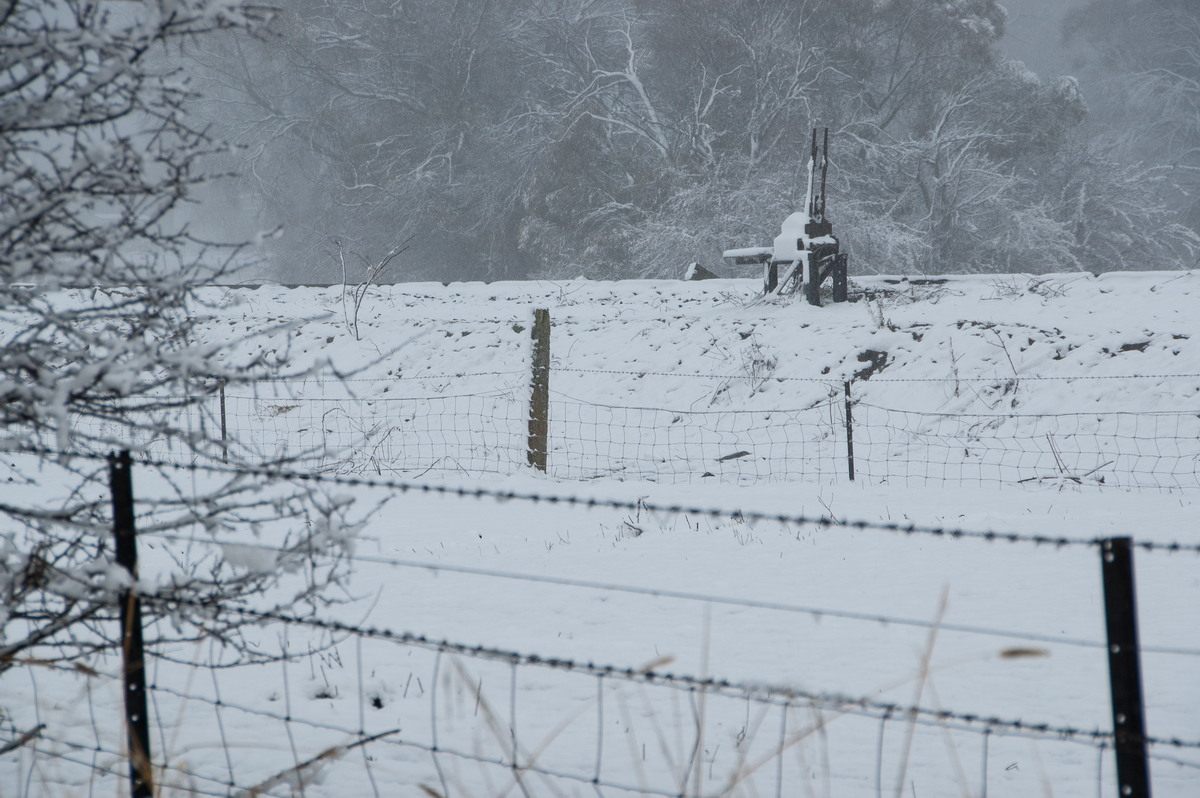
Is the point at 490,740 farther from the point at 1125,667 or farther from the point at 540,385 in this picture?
the point at 540,385

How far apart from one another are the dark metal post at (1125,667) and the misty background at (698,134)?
20055mm

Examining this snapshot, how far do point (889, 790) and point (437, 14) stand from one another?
30932 millimetres

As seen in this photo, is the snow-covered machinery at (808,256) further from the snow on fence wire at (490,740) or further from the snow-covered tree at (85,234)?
the snow-covered tree at (85,234)

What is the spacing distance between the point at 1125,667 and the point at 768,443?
779 centimetres

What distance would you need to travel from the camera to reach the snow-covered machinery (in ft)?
39.7

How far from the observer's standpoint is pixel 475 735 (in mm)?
3393

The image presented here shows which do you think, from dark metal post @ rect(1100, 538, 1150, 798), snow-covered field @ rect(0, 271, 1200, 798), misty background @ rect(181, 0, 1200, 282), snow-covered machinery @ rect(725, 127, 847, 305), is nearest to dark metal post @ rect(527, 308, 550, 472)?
snow-covered field @ rect(0, 271, 1200, 798)

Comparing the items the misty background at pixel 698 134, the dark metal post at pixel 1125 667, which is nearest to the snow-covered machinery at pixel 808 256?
the misty background at pixel 698 134

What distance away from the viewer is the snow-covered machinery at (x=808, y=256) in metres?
12.1

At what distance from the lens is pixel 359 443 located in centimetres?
1028

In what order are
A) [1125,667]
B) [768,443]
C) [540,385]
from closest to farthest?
[1125,667] → [540,385] → [768,443]

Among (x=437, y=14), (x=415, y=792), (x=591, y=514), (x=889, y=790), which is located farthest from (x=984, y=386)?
(x=437, y=14)

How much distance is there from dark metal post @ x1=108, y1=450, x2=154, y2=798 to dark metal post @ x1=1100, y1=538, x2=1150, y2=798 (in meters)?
2.45

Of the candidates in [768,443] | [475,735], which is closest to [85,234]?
[475,735]
